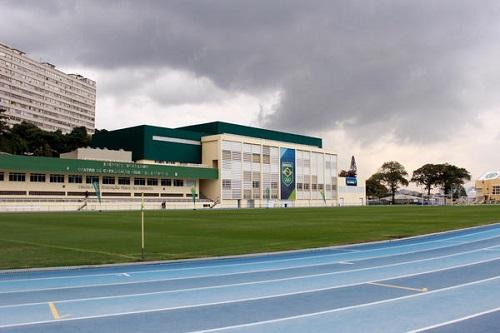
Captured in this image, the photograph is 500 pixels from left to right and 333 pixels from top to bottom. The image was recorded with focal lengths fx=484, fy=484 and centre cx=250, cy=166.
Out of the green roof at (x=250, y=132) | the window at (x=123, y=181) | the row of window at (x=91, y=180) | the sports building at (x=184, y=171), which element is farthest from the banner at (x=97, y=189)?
the green roof at (x=250, y=132)

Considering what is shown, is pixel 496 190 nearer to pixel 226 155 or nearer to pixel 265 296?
pixel 226 155

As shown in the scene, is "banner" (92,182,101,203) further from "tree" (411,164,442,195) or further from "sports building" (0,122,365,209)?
"tree" (411,164,442,195)

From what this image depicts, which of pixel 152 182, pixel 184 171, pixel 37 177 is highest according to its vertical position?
pixel 184 171

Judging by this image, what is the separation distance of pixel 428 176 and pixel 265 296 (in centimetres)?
16362

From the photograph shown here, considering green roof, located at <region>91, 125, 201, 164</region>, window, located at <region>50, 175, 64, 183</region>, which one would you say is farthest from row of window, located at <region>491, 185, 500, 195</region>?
window, located at <region>50, 175, 64, 183</region>

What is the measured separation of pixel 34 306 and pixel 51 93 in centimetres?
16277

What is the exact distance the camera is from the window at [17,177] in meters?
79.2

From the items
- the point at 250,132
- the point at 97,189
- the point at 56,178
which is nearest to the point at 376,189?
the point at 250,132

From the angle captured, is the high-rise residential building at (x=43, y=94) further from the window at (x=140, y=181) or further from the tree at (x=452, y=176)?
the tree at (x=452, y=176)

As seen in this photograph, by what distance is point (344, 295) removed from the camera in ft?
33.9

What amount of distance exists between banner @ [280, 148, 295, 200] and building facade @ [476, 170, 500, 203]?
77506mm

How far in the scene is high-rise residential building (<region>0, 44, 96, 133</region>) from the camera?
139875 millimetres

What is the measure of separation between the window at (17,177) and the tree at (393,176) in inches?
4607

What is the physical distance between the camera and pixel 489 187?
166875mm
